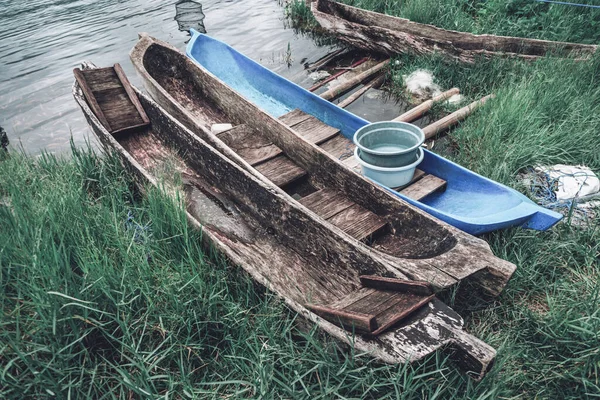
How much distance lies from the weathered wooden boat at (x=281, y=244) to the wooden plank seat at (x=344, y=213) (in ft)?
1.29

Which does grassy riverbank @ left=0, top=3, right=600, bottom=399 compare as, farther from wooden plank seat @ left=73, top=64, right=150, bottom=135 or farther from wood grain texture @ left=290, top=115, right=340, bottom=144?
wood grain texture @ left=290, top=115, right=340, bottom=144

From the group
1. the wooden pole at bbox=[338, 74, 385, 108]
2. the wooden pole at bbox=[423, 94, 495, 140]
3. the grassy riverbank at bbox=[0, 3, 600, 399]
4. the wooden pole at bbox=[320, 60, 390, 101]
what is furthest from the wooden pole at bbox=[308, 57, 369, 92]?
the grassy riverbank at bbox=[0, 3, 600, 399]

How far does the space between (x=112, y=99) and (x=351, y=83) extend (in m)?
3.18

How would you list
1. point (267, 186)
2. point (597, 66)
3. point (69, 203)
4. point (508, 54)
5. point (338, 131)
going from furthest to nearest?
point (508, 54), point (338, 131), point (597, 66), point (267, 186), point (69, 203)

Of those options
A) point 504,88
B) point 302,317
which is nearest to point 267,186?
point 302,317

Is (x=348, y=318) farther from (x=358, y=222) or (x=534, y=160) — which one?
(x=534, y=160)

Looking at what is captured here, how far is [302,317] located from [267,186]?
1205 millimetres

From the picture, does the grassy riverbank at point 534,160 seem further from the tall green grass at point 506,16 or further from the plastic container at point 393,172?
the plastic container at point 393,172

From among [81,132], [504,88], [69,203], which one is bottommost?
[81,132]

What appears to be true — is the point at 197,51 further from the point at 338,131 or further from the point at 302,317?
the point at 302,317

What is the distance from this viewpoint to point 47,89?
740cm

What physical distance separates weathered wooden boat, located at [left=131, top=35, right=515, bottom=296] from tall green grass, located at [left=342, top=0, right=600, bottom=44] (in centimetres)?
321

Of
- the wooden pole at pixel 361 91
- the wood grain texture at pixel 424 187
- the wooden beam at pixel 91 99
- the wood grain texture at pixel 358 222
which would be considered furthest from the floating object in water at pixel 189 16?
the wood grain texture at pixel 358 222

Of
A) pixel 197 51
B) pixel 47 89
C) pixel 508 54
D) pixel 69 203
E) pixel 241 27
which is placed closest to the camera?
pixel 69 203
